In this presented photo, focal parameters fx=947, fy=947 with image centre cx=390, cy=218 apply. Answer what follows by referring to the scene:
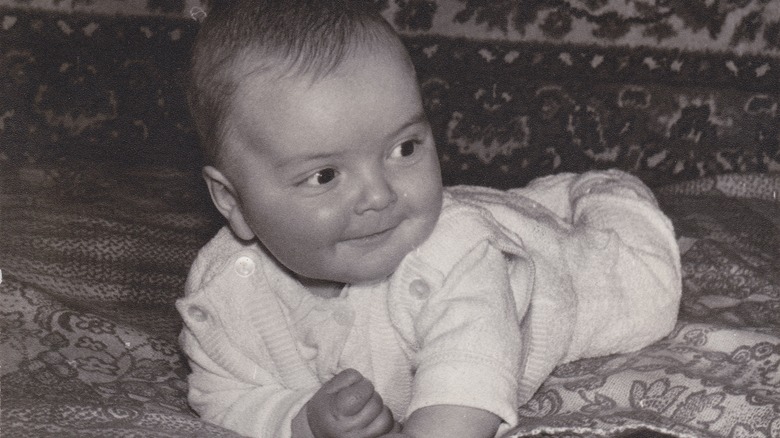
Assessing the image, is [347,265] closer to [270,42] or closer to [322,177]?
[322,177]

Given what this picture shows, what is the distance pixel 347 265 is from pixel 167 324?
1.42ft

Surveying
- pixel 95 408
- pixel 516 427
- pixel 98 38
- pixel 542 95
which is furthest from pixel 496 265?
pixel 98 38

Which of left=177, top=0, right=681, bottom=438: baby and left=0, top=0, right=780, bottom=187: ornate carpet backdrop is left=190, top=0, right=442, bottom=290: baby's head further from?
left=0, top=0, right=780, bottom=187: ornate carpet backdrop

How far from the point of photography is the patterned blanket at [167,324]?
3.47 ft

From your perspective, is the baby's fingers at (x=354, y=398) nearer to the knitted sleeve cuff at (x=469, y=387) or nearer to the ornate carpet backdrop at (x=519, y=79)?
the knitted sleeve cuff at (x=469, y=387)

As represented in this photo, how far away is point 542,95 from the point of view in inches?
81.8

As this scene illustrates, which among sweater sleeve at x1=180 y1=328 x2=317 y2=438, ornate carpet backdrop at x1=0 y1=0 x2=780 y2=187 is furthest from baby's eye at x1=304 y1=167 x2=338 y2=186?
ornate carpet backdrop at x1=0 y1=0 x2=780 y2=187

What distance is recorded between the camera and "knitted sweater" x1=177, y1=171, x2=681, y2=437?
3.35 feet

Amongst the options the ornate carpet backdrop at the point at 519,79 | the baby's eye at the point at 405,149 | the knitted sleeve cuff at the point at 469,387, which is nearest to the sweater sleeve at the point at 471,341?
the knitted sleeve cuff at the point at 469,387

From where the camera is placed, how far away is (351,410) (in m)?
0.99

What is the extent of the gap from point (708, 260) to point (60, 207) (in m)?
1.11

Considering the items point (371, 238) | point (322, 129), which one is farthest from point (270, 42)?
point (371, 238)

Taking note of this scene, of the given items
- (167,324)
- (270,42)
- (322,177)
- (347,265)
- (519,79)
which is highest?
(270,42)

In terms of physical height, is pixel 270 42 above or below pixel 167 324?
above
